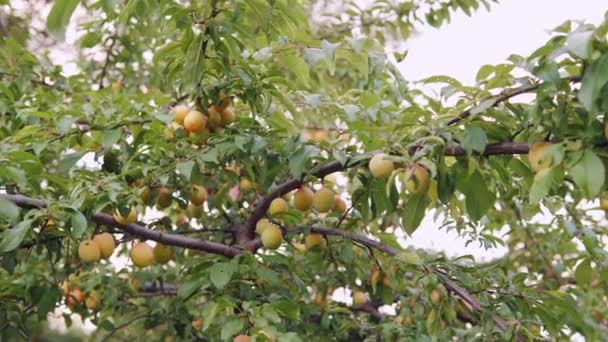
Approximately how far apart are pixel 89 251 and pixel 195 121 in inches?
16.5

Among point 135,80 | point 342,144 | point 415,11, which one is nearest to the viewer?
point 342,144

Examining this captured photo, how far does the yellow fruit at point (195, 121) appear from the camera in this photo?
1619 mm

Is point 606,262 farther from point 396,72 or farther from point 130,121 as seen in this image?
point 130,121

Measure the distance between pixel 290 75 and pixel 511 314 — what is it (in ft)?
5.61

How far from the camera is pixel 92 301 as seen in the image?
94.9 inches

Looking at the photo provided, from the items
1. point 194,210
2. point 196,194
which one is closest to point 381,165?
point 196,194

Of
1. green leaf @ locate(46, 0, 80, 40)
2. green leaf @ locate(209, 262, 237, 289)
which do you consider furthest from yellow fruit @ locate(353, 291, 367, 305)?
green leaf @ locate(46, 0, 80, 40)

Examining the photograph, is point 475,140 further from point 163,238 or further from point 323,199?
point 163,238

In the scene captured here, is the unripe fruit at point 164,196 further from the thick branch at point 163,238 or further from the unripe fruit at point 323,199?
the unripe fruit at point 323,199

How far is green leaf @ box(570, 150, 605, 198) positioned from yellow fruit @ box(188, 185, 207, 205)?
4.07ft

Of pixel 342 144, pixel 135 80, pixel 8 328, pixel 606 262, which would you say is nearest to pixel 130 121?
pixel 342 144

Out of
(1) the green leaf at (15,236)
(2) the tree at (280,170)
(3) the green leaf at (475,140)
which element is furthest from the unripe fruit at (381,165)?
(1) the green leaf at (15,236)

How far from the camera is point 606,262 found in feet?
5.36

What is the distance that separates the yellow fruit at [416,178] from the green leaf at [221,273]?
554 mm
